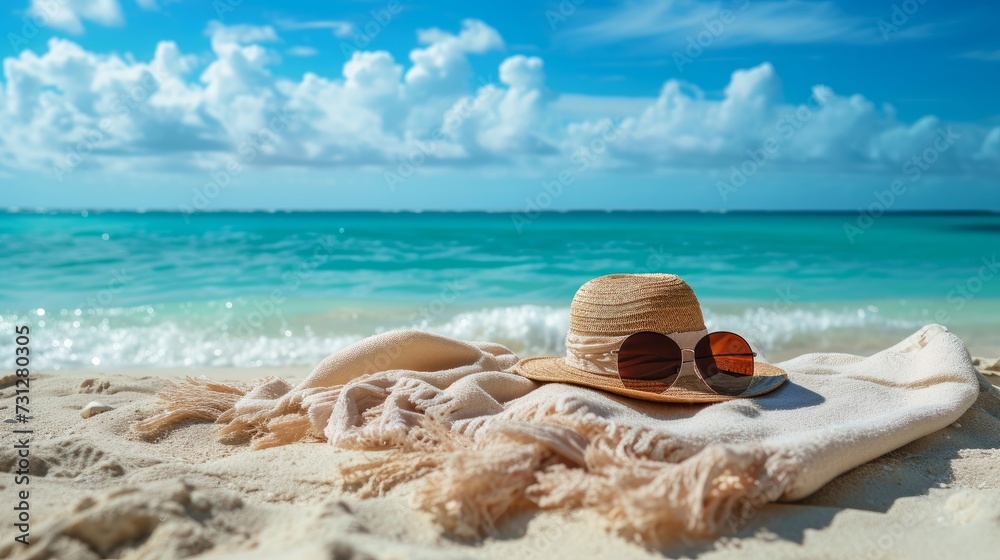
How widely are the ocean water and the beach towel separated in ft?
5.21

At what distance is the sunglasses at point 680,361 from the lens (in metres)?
3.28

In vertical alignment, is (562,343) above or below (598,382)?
A: below

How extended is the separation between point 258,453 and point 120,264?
13562 mm

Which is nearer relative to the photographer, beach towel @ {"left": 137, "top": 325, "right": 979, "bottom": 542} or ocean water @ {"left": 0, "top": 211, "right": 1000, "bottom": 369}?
beach towel @ {"left": 137, "top": 325, "right": 979, "bottom": 542}

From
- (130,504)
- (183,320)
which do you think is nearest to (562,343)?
(183,320)

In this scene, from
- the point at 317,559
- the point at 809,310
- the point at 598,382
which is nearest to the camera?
the point at 317,559

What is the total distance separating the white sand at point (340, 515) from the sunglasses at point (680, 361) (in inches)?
28.3

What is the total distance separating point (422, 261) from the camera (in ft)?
52.9

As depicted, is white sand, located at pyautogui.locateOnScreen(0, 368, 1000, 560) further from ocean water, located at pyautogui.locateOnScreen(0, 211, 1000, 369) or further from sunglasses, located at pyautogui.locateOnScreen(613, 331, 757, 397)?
ocean water, located at pyautogui.locateOnScreen(0, 211, 1000, 369)

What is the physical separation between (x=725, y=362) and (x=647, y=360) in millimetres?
401

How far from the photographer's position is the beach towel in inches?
84.4

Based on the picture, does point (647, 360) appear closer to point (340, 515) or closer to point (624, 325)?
point (624, 325)

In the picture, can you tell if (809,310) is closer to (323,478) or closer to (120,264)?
(323,478)

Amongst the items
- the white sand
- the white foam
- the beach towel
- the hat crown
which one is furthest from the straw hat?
the white foam
